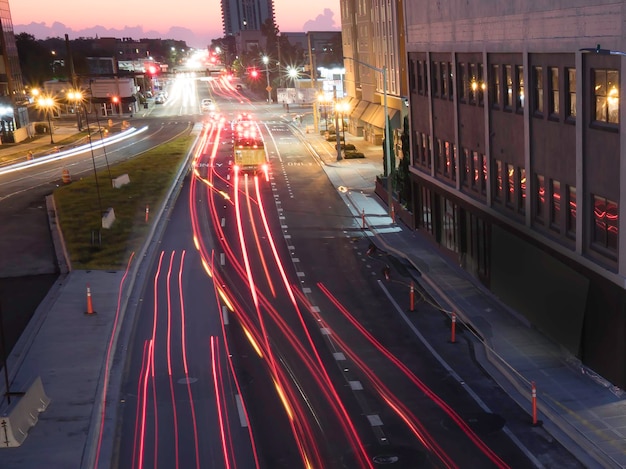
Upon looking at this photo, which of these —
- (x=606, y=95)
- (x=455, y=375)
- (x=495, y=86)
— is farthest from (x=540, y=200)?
(x=455, y=375)

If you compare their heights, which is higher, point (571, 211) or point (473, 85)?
point (473, 85)

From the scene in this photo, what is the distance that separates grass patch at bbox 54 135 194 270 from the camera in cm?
3606

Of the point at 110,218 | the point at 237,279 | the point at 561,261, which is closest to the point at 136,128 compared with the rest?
the point at 110,218

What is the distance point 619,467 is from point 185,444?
29.3 ft

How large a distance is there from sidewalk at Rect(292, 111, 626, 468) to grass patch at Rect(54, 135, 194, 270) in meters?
12.0

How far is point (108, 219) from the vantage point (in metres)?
42.4

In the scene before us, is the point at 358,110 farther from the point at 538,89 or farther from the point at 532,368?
the point at 532,368

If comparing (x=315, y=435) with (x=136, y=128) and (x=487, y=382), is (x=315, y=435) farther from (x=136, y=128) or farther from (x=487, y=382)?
(x=136, y=128)

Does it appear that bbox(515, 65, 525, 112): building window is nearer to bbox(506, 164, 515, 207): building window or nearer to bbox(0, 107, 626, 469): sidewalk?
bbox(506, 164, 515, 207): building window

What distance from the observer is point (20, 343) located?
80.3 ft

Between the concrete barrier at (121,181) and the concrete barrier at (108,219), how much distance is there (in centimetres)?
1143

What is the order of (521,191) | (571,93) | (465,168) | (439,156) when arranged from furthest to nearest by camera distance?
(439,156), (465,168), (521,191), (571,93)

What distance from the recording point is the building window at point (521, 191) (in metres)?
26.8

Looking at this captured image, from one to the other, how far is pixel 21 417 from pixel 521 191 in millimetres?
16895
